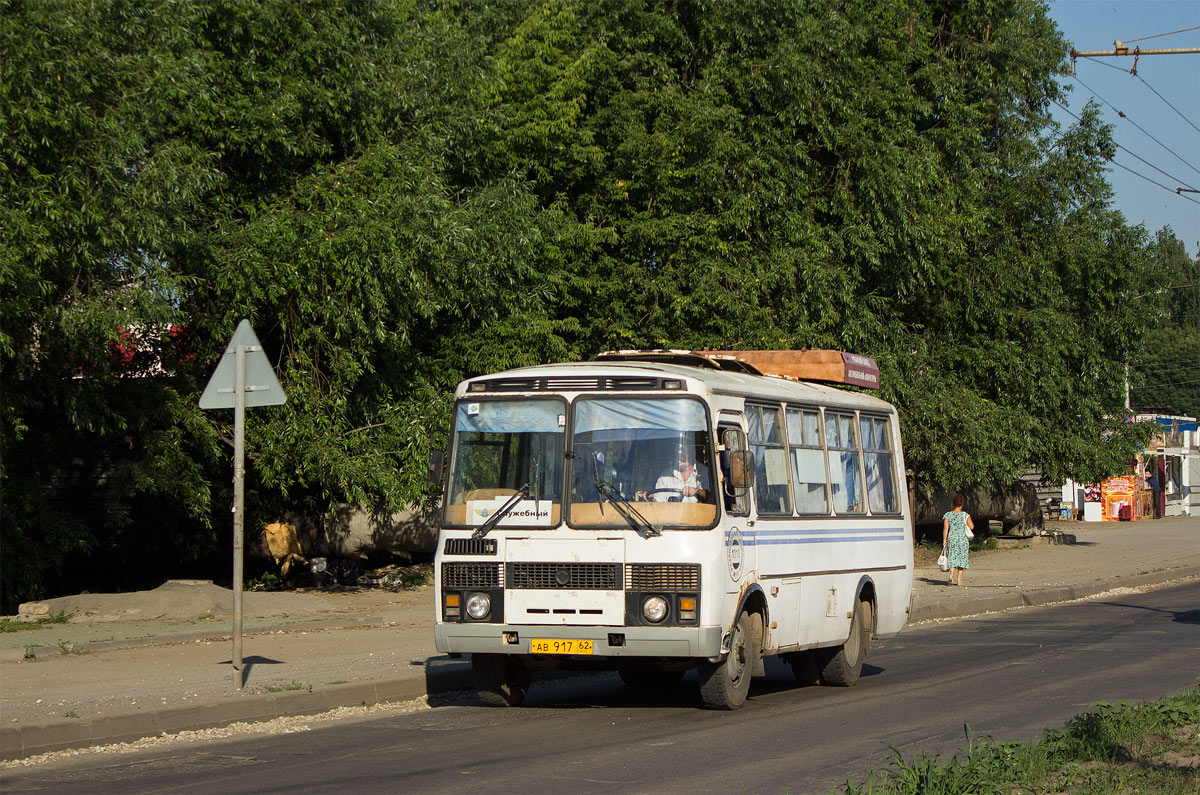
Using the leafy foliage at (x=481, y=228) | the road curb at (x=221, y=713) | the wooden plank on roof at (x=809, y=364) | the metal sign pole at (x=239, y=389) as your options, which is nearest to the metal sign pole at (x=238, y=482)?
the metal sign pole at (x=239, y=389)

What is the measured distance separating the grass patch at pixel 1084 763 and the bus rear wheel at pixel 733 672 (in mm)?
2932

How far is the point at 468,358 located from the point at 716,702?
13286mm

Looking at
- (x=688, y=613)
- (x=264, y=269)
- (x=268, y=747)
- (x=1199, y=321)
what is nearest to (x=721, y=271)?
(x=264, y=269)

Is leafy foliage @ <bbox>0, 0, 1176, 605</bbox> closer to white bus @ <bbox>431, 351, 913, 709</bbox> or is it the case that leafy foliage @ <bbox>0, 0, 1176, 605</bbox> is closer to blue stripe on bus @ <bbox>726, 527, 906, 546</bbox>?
white bus @ <bbox>431, 351, 913, 709</bbox>

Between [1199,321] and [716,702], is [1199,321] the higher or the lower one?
the higher one

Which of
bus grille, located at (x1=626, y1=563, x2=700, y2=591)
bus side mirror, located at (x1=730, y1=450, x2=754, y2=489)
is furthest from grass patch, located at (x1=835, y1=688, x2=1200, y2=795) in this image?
bus side mirror, located at (x1=730, y1=450, x2=754, y2=489)

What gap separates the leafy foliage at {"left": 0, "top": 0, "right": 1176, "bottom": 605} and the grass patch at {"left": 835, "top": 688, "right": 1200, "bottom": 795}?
469 inches

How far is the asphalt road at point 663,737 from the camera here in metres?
8.27

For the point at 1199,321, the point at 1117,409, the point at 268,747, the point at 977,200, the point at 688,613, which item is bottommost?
the point at 268,747

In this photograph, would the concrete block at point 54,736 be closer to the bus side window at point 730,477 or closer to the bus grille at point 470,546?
the bus grille at point 470,546

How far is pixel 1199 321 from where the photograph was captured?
12669 cm

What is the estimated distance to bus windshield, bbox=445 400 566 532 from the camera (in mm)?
11281

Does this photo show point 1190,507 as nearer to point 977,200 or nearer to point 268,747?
point 977,200

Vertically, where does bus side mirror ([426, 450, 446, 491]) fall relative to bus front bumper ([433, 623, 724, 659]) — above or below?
above
